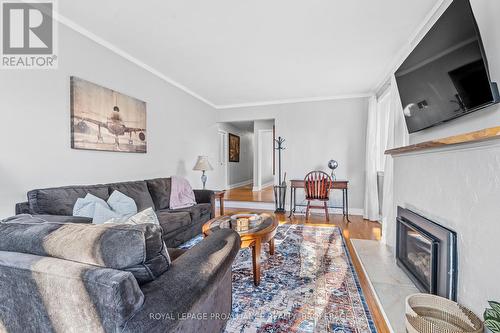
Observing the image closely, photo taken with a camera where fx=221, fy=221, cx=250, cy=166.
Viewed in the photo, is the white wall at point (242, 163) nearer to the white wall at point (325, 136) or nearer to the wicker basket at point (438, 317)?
the white wall at point (325, 136)

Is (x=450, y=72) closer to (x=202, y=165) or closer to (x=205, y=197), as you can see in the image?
(x=205, y=197)

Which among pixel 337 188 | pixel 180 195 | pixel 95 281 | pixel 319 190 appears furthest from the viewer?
pixel 337 188

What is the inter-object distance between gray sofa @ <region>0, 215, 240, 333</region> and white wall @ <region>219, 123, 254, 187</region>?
5.55 m

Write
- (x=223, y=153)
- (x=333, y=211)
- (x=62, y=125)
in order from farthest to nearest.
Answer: (x=223, y=153) → (x=333, y=211) → (x=62, y=125)

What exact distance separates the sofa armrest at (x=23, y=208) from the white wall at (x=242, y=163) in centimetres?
480

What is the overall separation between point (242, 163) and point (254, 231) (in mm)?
6231

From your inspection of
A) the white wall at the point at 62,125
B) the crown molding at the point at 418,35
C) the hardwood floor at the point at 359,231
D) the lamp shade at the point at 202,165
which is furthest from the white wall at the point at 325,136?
the white wall at the point at 62,125

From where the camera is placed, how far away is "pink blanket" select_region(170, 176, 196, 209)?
2.99 meters

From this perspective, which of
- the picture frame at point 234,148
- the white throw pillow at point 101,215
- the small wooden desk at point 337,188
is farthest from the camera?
the picture frame at point 234,148

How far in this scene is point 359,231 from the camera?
3297mm

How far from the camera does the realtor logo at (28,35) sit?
72.1 inches

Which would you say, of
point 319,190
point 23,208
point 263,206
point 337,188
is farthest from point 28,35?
point 337,188

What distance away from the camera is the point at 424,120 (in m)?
1.85

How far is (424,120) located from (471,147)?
720 millimetres
